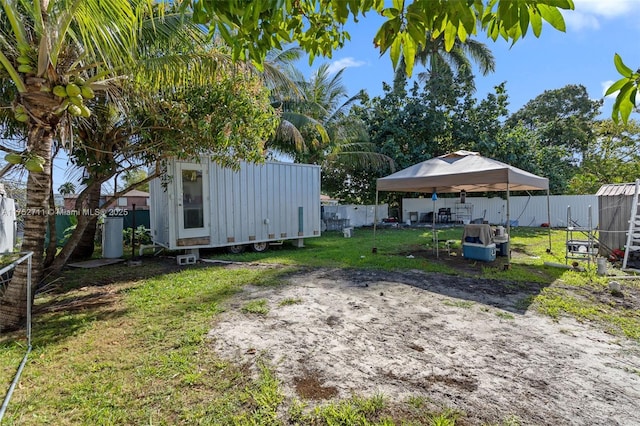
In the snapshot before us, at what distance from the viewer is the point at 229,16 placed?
53.8 inches

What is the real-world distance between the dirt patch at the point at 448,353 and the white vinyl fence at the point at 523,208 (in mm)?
12757

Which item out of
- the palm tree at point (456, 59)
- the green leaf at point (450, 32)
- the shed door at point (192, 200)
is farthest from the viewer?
the palm tree at point (456, 59)

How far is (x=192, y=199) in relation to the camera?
7.46m

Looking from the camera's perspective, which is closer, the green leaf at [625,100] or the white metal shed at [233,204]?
the green leaf at [625,100]

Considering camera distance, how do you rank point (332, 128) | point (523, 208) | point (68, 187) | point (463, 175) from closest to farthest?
1. point (463, 175)
2. point (68, 187)
3. point (332, 128)
4. point (523, 208)

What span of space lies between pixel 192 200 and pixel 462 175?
5.90 metres

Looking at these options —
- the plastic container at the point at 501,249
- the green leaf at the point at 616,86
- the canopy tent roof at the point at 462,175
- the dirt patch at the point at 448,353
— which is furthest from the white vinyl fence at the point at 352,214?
the green leaf at the point at 616,86

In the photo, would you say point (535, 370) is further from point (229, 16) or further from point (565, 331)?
point (229, 16)

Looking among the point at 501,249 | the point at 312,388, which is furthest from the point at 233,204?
the point at 501,249

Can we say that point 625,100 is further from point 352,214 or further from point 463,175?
point 352,214

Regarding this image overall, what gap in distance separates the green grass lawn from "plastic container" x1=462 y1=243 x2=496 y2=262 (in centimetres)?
71

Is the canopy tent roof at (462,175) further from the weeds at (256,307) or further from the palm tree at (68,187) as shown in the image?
the palm tree at (68,187)

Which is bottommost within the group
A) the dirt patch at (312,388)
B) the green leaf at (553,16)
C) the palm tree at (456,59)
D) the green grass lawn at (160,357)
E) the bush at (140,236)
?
the dirt patch at (312,388)

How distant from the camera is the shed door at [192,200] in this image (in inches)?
286
